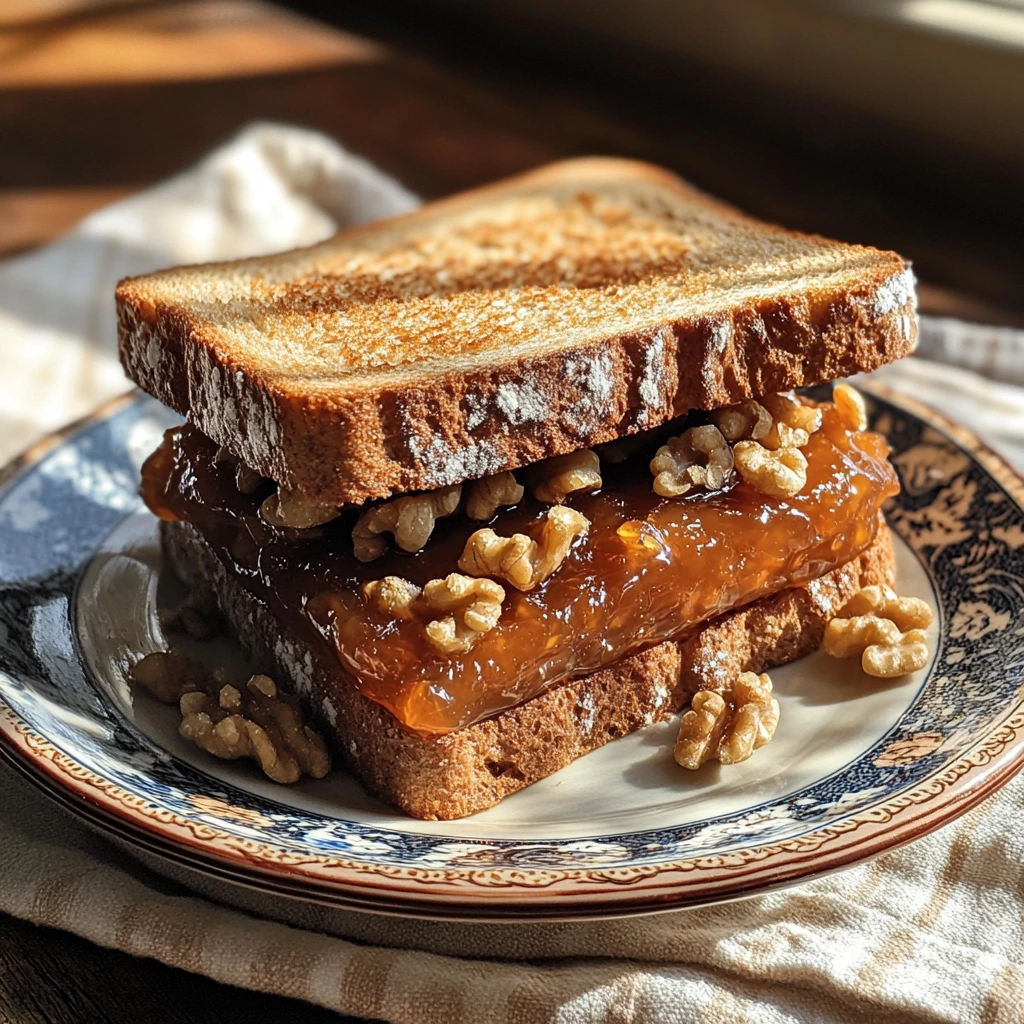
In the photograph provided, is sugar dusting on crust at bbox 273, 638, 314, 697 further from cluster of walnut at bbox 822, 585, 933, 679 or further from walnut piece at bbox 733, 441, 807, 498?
cluster of walnut at bbox 822, 585, 933, 679

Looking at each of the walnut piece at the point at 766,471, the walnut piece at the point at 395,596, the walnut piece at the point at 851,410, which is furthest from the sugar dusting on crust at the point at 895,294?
the walnut piece at the point at 395,596

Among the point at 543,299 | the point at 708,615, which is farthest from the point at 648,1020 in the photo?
the point at 543,299

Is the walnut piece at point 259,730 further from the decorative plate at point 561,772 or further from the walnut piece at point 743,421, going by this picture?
the walnut piece at point 743,421

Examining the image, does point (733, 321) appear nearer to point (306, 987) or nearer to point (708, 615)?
point (708, 615)

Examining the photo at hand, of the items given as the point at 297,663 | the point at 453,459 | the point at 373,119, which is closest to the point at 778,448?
the point at 453,459

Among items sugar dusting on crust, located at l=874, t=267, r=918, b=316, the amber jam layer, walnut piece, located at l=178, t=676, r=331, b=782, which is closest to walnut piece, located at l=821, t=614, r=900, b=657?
the amber jam layer

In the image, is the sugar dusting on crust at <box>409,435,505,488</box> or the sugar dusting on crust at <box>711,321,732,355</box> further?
the sugar dusting on crust at <box>711,321,732,355</box>

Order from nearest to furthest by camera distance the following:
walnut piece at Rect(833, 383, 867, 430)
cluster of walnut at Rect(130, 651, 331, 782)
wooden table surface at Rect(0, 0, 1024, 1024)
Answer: cluster of walnut at Rect(130, 651, 331, 782) < walnut piece at Rect(833, 383, 867, 430) < wooden table surface at Rect(0, 0, 1024, 1024)
